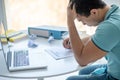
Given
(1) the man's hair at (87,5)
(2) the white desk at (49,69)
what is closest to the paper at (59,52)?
(2) the white desk at (49,69)

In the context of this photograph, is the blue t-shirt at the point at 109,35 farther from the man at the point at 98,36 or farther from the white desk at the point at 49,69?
Answer: the white desk at the point at 49,69

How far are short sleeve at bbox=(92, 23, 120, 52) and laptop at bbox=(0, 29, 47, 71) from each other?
0.36 m

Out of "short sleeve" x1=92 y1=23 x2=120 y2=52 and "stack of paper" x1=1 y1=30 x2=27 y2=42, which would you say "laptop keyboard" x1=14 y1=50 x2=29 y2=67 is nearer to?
"stack of paper" x1=1 y1=30 x2=27 y2=42

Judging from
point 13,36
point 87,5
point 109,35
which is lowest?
point 13,36

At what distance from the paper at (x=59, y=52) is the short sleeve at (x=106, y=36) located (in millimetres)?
348

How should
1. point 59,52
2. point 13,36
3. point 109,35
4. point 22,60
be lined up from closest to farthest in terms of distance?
point 109,35 → point 22,60 → point 59,52 → point 13,36

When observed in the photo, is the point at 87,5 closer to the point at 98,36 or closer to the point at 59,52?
the point at 98,36

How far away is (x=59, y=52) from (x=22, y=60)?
257 millimetres

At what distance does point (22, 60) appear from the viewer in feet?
4.57

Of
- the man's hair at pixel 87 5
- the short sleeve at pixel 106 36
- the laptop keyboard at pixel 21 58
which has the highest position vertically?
the man's hair at pixel 87 5

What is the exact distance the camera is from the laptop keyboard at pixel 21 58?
1.35 meters

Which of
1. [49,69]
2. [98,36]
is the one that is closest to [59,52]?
[49,69]

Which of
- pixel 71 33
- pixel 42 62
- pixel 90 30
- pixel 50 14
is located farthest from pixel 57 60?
pixel 50 14

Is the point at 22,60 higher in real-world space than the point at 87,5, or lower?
lower
